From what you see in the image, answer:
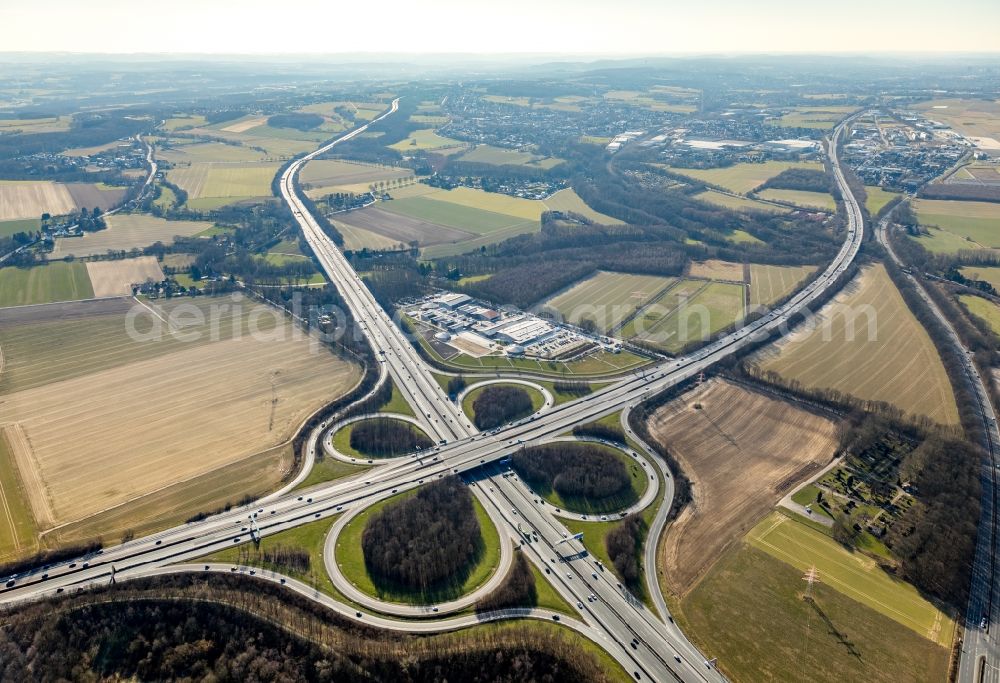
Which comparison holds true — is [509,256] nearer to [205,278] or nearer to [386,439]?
[205,278]

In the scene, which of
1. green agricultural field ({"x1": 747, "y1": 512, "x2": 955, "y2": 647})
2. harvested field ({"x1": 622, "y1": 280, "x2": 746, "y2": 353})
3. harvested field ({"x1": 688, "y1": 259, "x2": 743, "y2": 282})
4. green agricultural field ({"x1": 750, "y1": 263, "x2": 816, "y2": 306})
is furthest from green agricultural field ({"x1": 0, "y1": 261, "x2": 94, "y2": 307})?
green agricultural field ({"x1": 750, "y1": 263, "x2": 816, "y2": 306})

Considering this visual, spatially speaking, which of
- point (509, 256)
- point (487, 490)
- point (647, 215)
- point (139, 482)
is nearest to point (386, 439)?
point (487, 490)

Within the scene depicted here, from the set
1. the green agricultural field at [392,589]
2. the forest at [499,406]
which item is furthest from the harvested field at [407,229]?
the green agricultural field at [392,589]

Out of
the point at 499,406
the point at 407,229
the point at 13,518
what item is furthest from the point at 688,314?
the point at 13,518

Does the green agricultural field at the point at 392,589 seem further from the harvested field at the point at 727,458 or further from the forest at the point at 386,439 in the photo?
the harvested field at the point at 727,458

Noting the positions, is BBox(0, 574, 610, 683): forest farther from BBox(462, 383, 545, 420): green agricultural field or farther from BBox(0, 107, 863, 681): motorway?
BBox(462, 383, 545, 420): green agricultural field

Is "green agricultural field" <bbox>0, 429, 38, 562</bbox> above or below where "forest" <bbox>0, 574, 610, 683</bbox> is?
above
